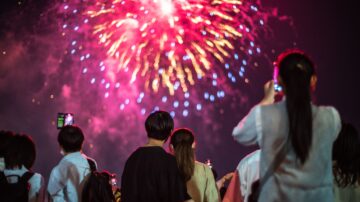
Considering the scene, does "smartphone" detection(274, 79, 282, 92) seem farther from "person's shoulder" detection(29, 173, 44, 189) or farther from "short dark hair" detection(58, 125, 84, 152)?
"person's shoulder" detection(29, 173, 44, 189)

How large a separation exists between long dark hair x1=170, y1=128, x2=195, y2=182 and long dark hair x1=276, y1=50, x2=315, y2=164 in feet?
5.60

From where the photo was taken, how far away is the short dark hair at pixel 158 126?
329cm

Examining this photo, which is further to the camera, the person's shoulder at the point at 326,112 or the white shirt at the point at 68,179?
the white shirt at the point at 68,179

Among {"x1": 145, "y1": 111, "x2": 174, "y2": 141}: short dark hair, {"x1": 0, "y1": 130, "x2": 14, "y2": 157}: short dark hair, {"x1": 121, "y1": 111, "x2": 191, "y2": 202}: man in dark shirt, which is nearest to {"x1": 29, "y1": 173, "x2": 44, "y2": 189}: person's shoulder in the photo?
{"x1": 0, "y1": 130, "x2": 14, "y2": 157}: short dark hair

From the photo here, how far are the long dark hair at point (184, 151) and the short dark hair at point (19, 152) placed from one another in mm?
1067

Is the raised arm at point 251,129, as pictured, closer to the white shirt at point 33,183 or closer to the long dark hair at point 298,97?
the long dark hair at point 298,97

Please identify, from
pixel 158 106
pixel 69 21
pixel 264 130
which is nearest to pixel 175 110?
pixel 158 106

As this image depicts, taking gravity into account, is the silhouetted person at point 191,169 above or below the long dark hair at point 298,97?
below

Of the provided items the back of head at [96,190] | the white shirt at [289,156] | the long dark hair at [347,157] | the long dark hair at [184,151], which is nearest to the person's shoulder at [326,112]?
the white shirt at [289,156]

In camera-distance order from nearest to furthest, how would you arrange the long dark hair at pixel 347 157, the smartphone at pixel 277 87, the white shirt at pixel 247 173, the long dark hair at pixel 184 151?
the smartphone at pixel 277 87
the long dark hair at pixel 347 157
the white shirt at pixel 247 173
the long dark hair at pixel 184 151

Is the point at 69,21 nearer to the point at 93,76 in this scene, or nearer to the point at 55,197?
the point at 93,76

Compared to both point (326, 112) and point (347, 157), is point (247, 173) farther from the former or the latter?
point (326, 112)

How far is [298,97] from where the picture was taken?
2.15m

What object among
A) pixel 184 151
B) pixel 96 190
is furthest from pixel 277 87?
pixel 96 190
